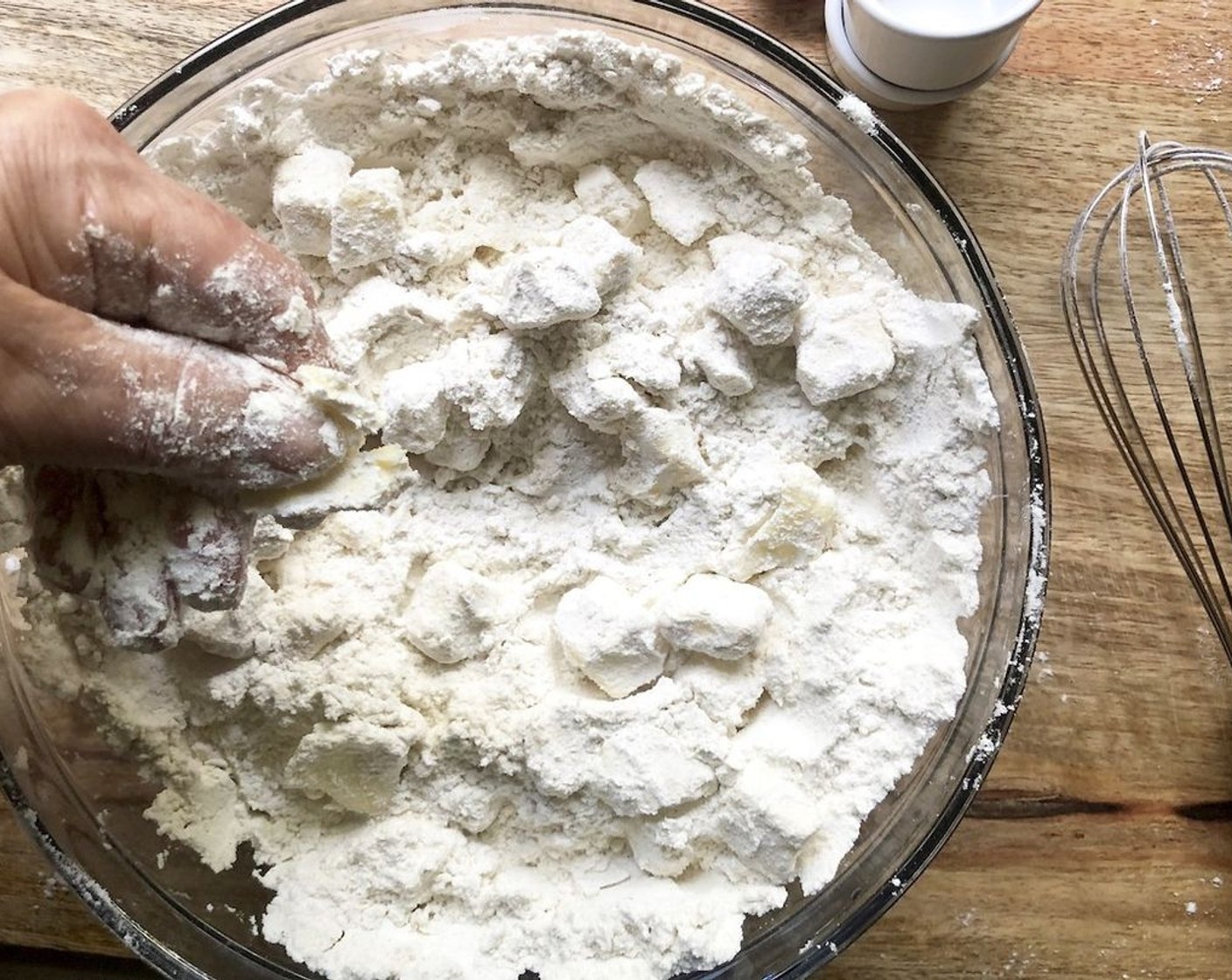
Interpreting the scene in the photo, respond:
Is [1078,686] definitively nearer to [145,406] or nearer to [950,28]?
[950,28]

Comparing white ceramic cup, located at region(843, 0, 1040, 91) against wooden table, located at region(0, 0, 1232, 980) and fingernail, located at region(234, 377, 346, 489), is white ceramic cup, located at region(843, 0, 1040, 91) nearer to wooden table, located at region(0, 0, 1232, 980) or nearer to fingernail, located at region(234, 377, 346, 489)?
wooden table, located at region(0, 0, 1232, 980)

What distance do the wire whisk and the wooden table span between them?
32mm

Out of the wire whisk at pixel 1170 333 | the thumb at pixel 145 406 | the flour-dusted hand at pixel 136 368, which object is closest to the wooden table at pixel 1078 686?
the wire whisk at pixel 1170 333

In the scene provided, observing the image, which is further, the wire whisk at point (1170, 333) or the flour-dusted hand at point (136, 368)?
the wire whisk at point (1170, 333)

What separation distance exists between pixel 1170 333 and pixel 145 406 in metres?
0.96

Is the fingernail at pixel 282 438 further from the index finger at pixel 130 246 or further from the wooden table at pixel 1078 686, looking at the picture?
the wooden table at pixel 1078 686

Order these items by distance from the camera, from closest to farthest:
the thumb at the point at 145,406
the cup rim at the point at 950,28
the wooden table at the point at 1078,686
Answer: the thumb at the point at 145,406 → the cup rim at the point at 950,28 → the wooden table at the point at 1078,686

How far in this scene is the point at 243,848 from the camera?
106cm

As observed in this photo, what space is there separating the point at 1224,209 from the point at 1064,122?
A: 181 mm

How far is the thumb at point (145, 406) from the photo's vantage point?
716mm

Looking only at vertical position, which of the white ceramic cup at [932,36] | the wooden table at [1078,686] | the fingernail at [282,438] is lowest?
the wooden table at [1078,686]

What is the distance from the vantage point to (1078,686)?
1093 millimetres

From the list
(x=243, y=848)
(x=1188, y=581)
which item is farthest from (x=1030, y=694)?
(x=243, y=848)

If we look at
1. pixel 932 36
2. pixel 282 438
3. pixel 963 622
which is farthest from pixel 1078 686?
pixel 282 438
